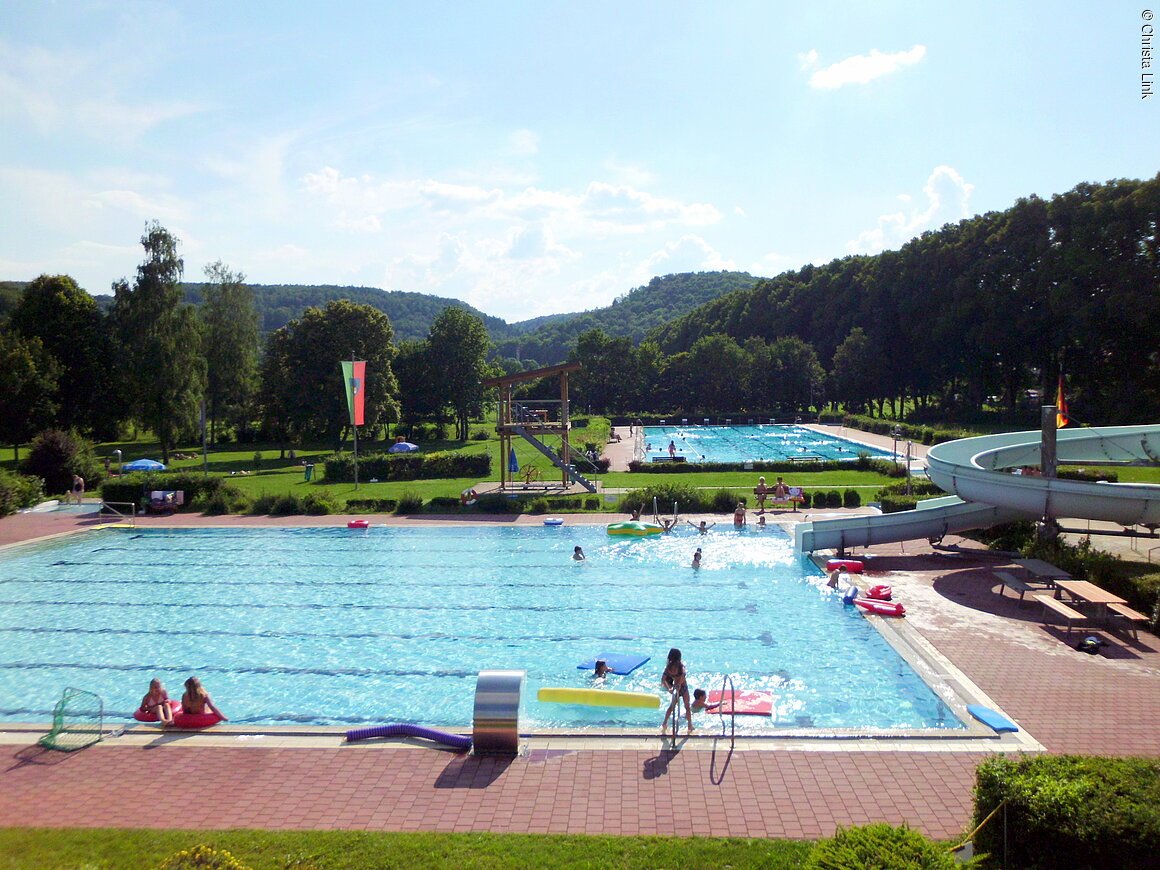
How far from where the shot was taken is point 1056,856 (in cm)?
662

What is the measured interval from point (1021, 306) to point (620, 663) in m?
52.6

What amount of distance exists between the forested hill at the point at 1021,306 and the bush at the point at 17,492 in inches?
2218

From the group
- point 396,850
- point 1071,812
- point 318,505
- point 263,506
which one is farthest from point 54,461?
point 1071,812

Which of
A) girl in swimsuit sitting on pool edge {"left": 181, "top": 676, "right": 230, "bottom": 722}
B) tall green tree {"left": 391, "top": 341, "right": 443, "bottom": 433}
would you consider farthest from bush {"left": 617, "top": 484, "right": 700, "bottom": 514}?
tall green tree {"left": 391, "top": 341, "right": 443, "bottom": 433}

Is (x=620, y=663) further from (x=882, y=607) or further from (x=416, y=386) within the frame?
(x=416, y=386)

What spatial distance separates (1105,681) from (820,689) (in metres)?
4.32

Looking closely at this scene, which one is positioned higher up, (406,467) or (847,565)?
(406,467)

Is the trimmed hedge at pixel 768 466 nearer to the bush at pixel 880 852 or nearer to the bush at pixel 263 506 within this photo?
the bush at pixel 263 506

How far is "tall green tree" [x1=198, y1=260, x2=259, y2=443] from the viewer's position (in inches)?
2228

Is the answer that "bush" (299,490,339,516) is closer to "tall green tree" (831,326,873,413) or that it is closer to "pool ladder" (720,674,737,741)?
"pool ladder" (720,674,737,741)

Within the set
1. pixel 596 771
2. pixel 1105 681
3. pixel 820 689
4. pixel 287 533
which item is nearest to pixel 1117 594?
pixel 1105 681

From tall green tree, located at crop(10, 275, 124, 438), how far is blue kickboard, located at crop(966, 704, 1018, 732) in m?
55.0

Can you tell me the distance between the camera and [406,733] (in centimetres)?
1082

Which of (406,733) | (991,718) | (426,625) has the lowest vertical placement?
(426,625)
